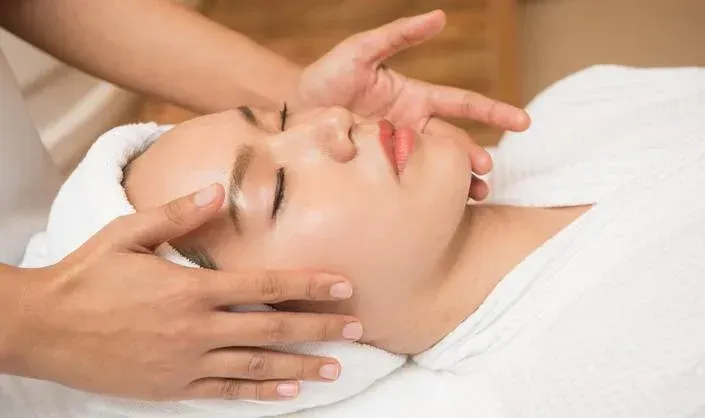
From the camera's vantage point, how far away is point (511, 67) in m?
1.85

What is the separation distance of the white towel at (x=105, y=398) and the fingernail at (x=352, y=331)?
0.04 m

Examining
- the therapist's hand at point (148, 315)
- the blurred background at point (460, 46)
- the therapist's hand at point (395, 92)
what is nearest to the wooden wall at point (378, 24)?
the blurred background at point (460, 46)

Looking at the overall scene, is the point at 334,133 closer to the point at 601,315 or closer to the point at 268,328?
the point at 268,328

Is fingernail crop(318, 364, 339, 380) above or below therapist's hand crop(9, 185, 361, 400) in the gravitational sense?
below

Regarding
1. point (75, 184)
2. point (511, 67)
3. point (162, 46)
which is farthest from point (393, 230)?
point (511, 67)

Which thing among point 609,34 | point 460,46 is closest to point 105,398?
point 609,34

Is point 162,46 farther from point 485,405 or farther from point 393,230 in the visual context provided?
point 485,405

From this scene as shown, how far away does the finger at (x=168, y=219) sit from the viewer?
0.82 m

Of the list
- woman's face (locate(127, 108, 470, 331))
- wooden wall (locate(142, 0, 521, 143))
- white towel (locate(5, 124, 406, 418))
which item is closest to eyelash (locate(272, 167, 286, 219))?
woman's face (locate(127, 108, 470, 331))

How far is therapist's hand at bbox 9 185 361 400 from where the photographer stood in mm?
812

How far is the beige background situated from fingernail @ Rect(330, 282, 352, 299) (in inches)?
38.3

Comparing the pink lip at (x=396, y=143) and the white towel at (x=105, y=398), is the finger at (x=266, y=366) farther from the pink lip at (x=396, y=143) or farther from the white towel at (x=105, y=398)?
the pink lip at (x=396, y=143)

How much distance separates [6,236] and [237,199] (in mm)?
416

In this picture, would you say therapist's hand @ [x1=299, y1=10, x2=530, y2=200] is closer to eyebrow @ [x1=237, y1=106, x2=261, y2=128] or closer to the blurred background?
eyebrow @ [x1=237, y1=106, x2=261, y2=128]
